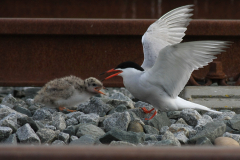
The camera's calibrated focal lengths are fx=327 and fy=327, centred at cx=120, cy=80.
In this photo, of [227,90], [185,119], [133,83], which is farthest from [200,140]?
[227,90]

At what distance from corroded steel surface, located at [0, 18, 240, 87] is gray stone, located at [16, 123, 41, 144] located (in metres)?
2.27

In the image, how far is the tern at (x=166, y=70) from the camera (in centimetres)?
329

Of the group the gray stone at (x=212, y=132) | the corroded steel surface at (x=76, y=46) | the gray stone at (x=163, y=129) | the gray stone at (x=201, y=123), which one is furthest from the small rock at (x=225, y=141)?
the corroded steel surface at (x=76, y=46)

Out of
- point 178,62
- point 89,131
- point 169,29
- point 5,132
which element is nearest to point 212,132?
point 178,62

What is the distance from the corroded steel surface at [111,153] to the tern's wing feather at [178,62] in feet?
7.17

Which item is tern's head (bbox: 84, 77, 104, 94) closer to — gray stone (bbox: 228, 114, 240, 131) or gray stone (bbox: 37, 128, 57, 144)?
gray stone (bbox: 37, 128, 57, 144)

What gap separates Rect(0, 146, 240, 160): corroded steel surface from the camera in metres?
1.05

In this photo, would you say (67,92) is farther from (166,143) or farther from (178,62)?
(166,143)

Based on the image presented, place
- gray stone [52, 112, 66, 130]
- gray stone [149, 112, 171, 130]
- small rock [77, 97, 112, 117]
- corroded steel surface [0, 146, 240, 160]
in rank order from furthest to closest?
small rock [77, 97, 112, 117], gray stone [149, 112, 171, 130], gray stone [52, 112, 66, 130], corroded steel surface [0, 146, 240, 160]

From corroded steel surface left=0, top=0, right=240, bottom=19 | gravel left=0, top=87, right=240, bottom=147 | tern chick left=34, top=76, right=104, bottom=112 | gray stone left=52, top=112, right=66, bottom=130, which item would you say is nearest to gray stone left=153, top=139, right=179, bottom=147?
gravel left=0, top=87, right=240, bottom=147

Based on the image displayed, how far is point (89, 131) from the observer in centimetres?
310

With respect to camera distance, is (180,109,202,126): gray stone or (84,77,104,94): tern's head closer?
(180,109,202,126): gray stone

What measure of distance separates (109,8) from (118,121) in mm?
7238

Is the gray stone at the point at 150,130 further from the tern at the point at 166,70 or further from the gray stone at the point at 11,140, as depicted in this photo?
the gray stone at the point at 11,140
